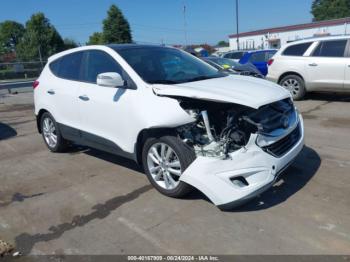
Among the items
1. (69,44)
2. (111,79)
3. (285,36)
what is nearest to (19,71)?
(111,79)

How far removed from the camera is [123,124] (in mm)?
4383

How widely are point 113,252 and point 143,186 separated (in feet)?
4.57

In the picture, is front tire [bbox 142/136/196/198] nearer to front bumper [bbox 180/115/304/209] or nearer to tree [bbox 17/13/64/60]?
front bumper [bbox 180/115/304/209]

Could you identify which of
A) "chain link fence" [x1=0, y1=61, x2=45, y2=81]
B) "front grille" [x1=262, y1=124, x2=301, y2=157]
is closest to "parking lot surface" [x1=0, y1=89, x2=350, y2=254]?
"front grille" [x1=262, y1=124, x2=301, y2=157]

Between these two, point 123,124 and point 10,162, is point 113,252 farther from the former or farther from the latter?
point 10,162

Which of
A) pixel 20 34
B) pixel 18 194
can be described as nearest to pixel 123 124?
pixel 18 194

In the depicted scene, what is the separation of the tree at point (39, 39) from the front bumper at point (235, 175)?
176ft

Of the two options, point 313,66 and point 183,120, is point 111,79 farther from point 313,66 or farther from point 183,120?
point 313,66

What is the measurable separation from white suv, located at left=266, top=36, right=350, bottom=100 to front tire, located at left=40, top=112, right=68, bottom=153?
21.9 ft

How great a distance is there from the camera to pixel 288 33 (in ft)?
197

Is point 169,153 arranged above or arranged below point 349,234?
above

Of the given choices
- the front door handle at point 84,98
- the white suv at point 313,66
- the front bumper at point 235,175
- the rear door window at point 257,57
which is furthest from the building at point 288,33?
the front bumper at point 235,175

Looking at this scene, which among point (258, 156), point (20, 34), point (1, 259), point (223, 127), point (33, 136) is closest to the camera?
point (1, 259)

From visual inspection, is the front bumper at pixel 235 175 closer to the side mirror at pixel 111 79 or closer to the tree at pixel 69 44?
the side mirror at pixel 111 79
